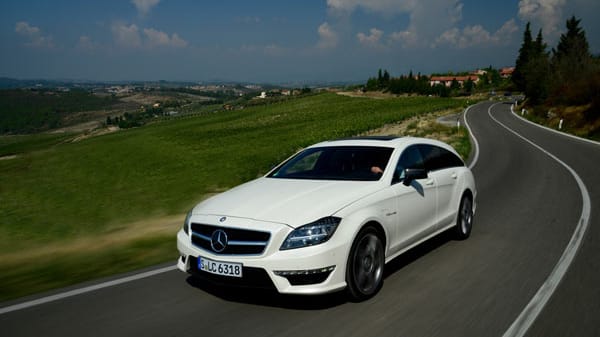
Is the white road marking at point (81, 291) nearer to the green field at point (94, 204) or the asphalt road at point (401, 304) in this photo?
the asphalt road at point (401, 304)

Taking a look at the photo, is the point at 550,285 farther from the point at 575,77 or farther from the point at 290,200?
the point at 575,77

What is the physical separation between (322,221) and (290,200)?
1.68ft

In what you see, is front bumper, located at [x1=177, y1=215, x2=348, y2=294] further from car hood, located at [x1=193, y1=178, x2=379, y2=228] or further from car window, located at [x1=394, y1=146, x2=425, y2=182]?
car window, located at [x1=394, y1=146, x2=425, y2=182]

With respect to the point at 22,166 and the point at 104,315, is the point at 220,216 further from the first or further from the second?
the point at 22,166

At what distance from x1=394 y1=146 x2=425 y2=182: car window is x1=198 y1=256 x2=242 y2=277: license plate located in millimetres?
2210

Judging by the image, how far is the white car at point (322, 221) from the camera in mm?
4320

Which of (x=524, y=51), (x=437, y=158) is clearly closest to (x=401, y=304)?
(x=437, y=158)

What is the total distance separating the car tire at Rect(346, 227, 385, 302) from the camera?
463 centimetres

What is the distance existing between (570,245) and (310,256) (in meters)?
4.66

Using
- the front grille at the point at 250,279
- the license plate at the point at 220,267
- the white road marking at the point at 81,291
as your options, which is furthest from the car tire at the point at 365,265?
the white road marking at the point at 81,291

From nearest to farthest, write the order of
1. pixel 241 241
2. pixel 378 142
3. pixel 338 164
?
pixel 241 241 → pixel 338 164 → pixel 378 142

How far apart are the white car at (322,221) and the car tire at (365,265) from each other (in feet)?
0.03

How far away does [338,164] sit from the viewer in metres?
Result: 5.97

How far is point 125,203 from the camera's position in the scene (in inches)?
643
